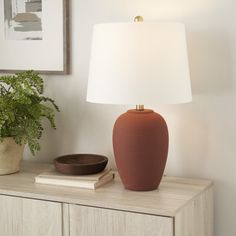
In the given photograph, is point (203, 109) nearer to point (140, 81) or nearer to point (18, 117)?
point (140, 81)

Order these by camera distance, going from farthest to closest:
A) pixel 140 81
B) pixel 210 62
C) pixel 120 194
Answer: pixel 210 62
pixel 120 194
pixel 140 81

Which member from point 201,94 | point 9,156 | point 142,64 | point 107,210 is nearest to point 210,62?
point 201,94

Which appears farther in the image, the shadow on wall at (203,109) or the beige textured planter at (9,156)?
the beige textured planter at (9,156)

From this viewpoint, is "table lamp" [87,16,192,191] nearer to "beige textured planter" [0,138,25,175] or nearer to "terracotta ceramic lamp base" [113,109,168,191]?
"terracotta ceramic lamp base" [113,109,168,191]

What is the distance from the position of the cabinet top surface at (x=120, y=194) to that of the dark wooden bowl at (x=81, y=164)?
8 cm

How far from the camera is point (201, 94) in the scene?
180 centimetres

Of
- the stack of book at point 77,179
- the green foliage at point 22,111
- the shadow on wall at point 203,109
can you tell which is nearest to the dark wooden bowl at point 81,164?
the stack of book at point 77,179

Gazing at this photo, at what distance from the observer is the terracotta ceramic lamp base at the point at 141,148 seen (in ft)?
5.23

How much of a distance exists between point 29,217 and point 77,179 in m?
0.20

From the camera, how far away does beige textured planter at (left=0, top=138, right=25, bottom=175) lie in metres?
1.86

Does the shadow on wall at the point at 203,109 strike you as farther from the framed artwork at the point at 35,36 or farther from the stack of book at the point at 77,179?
the framed artwork at the point at 35,36

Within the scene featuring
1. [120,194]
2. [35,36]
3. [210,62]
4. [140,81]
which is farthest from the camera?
[35,36]

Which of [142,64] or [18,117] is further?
[18,117]

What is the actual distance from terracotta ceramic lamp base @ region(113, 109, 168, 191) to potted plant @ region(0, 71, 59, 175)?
1.19 feet
